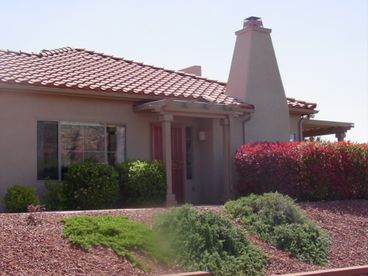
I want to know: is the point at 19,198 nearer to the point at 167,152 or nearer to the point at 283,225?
the point at 167,152

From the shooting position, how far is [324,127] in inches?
899

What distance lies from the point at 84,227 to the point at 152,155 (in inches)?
290

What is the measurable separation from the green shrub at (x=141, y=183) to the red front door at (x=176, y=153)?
1599 millimetres

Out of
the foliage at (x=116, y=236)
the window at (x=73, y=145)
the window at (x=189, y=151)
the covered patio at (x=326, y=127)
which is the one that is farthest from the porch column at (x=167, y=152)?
the covered patio at (x=326, y=127)

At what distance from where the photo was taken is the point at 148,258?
29.1ft

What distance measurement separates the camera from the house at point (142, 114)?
14.5 metres

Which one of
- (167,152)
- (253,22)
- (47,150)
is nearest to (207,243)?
(167,152)

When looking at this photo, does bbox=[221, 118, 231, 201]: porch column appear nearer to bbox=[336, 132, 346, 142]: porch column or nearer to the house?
the house

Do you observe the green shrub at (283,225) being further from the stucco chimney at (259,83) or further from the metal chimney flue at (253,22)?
the metal chimney flue at (253,22)

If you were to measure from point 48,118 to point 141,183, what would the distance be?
2.74 m

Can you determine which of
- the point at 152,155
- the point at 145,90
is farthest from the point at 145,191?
the point at 145,90

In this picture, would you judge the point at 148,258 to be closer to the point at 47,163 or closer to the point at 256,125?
the point at 47,163

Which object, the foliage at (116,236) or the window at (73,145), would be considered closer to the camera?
the foliage at (116,236)

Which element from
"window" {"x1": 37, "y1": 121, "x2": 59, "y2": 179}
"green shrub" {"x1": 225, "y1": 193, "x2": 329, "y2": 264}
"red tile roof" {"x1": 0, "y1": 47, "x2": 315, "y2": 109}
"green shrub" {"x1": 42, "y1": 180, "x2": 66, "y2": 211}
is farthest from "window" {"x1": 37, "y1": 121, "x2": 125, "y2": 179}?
"green shrub" {"x1": 225, "y1": 193, "x2": 329, "y2": 264}
